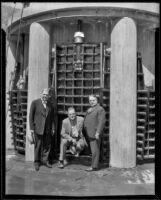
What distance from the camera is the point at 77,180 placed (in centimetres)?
579

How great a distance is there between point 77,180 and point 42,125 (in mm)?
1359

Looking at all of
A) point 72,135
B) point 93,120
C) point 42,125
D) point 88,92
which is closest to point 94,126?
point 93,120

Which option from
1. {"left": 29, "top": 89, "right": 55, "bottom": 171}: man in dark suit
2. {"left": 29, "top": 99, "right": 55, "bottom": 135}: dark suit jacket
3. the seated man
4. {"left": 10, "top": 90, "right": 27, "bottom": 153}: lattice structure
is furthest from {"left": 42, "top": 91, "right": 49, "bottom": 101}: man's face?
{"left": 10, "top": 90, "right": 27, "bottom": 153}: lattice structure

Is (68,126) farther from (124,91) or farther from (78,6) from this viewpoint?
(78,6)

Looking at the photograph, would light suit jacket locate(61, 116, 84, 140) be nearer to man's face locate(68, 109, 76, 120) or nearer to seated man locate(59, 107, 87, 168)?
seated man locate(59, 107, 87, 168)

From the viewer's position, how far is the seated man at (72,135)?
6312 mm

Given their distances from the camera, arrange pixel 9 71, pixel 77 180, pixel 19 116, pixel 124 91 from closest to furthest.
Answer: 1. pixel 77 180
2. pixel 124 91
3. pixel 19 116
4. pixel 9 71

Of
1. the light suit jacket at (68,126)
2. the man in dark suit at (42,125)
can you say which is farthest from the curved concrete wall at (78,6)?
the light suit jacket at (68,126)

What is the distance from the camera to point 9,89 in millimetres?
8141

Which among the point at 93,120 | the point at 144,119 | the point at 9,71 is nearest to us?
the point at 93,120

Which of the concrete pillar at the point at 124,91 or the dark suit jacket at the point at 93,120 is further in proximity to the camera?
the concrete pillar at the point at 124,91

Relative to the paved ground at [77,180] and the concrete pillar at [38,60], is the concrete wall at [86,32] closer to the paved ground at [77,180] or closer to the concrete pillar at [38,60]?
the concrete pillar at [38,60]
